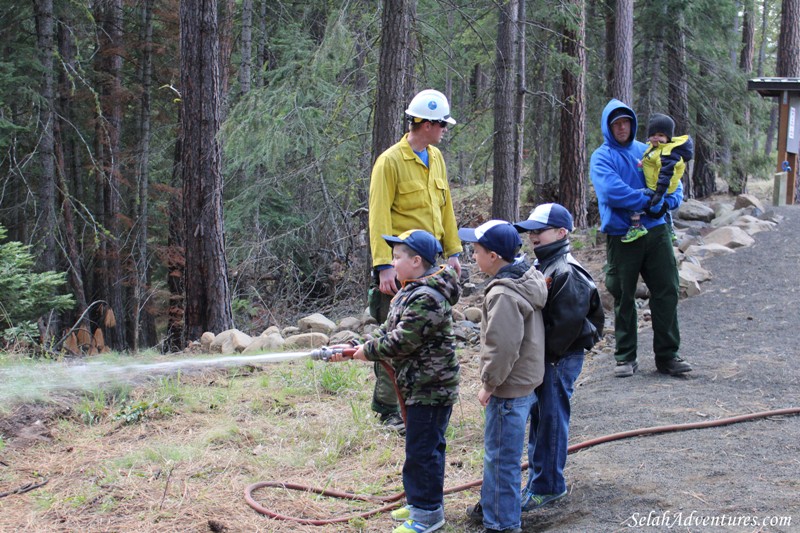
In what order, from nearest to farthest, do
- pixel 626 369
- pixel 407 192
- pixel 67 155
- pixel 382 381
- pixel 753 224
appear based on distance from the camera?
1. pixel 407 192
2. pixel 382 381
3. pixel 626 369
4. pixel 753 224
5. pixel 67 155

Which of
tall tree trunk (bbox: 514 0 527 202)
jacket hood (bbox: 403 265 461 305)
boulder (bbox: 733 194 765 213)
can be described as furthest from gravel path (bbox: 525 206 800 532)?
tall tree trunk (bbox: 514 0 527 202)

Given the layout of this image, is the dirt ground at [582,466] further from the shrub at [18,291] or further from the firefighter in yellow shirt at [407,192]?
the shrub at [18,291]

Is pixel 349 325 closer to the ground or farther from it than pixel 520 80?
closer to the ground

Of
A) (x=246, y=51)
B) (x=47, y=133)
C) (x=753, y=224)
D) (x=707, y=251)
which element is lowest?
(x=707, y=251)

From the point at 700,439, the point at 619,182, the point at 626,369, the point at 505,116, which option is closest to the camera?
the point at 700,439

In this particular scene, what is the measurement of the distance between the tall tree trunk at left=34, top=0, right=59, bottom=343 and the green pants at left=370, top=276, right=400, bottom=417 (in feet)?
36.6

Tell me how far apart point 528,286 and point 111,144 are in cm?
1623

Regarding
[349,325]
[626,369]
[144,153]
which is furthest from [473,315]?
[144,153]

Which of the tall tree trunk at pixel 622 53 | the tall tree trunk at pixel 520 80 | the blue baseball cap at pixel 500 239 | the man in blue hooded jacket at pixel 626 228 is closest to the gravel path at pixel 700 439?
the man in blue hooded jacket at pixel 626 228

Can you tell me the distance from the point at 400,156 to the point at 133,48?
1570 centimetres

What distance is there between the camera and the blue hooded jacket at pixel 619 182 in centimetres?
616

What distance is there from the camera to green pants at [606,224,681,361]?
20.6 ft

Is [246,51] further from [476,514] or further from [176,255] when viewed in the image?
[476,514]

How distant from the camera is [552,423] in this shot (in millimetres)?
4176
